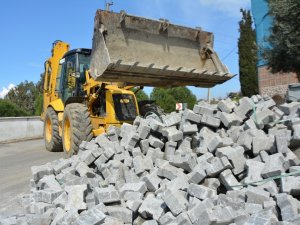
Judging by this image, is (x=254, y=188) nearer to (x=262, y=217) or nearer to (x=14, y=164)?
(x=262, y=217)

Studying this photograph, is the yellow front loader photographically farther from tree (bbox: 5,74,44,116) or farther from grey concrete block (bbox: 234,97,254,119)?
tree (bbox: 5,74,44,116)

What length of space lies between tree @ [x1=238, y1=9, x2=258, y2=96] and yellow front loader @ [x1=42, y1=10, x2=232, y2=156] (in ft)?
47.2

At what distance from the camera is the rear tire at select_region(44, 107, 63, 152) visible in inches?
443

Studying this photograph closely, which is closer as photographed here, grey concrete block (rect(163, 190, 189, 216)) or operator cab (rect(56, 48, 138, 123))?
grey concrete block (rect(163, 190, 189, 216))

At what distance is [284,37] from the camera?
35.0 ft

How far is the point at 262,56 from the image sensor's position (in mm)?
12352

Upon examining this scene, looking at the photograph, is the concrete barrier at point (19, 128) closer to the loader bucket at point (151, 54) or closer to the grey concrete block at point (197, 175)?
the loader bucket at point (151, 54)

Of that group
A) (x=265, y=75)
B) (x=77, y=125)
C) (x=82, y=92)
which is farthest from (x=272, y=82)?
(x=77, y=125)

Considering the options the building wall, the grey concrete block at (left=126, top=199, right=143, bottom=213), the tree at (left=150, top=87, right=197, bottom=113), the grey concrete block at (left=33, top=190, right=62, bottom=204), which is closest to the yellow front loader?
the grey concrete block at (left=33, top=190, right=62, bottom=204)

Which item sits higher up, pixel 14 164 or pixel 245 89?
pixel 245 89

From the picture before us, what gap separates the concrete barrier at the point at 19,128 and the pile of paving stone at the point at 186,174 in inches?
516

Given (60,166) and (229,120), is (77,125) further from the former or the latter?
(229,120)

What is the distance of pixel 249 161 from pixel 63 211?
2.61 meters

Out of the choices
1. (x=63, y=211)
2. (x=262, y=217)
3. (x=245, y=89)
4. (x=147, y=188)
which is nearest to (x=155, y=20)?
(x=147, y=188)
